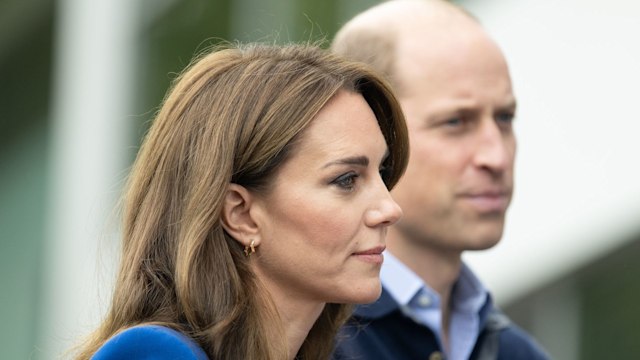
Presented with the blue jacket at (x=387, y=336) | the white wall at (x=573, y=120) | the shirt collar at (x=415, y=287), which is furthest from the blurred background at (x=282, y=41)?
the blue jacket at (x=387, y=336)

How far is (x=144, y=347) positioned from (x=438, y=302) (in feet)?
4.87

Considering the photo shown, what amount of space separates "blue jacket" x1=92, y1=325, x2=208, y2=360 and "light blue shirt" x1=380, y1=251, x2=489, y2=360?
129 cm

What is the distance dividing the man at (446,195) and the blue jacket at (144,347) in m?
1.21

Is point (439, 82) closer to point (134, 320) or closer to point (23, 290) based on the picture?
point (134, 320)

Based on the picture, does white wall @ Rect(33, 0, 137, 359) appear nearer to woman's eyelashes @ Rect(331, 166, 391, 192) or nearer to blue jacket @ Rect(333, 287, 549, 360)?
blue jacket @ Rect(333, 287, 549, 360)

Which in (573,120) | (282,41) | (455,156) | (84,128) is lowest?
(84,128)

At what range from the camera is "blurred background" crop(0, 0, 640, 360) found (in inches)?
330

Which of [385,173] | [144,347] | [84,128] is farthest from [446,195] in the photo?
[84,128]

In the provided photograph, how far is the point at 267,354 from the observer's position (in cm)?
378

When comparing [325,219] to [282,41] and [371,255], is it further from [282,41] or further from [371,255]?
[282,41]

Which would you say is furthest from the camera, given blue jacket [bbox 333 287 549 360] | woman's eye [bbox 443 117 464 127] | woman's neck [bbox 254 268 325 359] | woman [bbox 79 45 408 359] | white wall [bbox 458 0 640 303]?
white wall [bbox 458 0 640 303]

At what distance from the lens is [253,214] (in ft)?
12.5

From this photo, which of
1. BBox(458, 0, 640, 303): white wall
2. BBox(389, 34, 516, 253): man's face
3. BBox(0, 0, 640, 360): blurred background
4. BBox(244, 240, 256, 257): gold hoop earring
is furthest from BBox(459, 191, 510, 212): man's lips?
BBox(458, 0, 640, 303): white wall

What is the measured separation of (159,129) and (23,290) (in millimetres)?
6958
